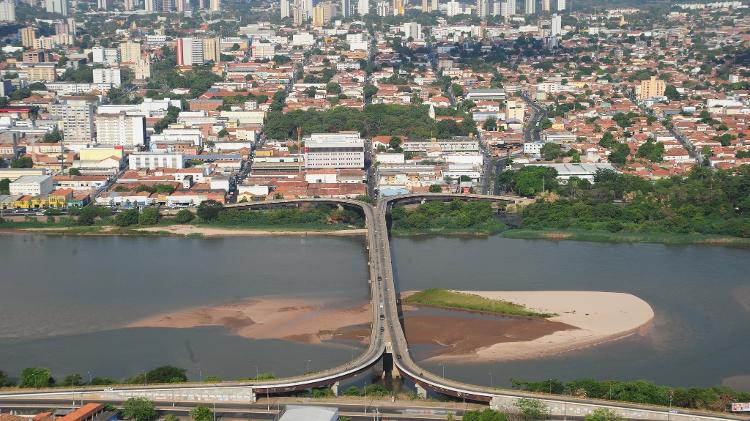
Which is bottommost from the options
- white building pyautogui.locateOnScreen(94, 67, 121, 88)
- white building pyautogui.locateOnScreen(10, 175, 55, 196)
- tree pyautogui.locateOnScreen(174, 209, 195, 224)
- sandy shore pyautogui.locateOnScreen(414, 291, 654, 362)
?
sandy shore pyautogui.locateOnScreen(414, 291, 654, 362)

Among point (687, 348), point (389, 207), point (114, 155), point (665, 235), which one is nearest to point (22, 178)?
point (114, 155)

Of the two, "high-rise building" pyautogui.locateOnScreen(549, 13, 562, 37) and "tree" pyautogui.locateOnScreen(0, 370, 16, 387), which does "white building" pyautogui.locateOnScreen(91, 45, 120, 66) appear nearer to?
"high-rise building" pyautogui.locateOnScreen(549, 13, 562, 37)

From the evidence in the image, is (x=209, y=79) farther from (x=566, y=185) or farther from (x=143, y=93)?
(x=566, y=185)

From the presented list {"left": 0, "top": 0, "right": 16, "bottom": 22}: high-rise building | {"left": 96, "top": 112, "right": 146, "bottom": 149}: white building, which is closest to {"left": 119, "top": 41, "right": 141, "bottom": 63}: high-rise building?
{"left": 0, "top": 0, "right": 16, "bottom": 22}: high-rise building

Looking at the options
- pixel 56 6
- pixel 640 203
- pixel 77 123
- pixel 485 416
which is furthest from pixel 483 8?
pixel 485 416

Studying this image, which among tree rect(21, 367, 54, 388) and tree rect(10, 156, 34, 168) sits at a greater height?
tree rect(10, 156, 34, 168)
